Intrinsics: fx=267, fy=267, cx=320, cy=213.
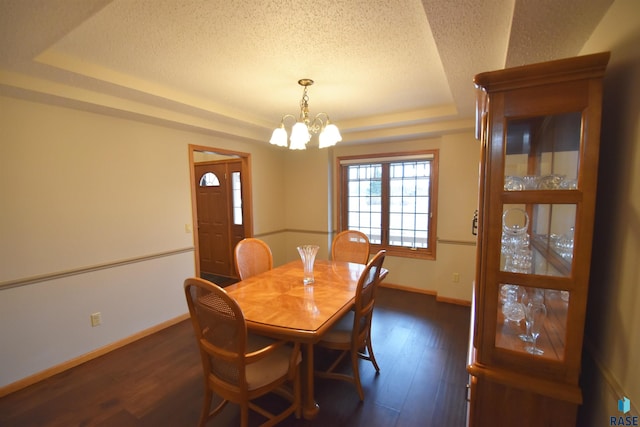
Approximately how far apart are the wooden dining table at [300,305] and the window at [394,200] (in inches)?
71.3

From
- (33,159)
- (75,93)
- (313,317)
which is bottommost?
(313,317)

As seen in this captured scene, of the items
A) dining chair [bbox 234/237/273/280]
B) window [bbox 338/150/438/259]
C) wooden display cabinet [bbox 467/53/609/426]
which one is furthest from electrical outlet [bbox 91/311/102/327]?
window [bbox 338/150/438/259]

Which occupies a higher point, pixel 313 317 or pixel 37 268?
pixel 37 268

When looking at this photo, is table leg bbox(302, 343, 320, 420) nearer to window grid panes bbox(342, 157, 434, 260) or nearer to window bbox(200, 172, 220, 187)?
window grid panes bbox(342, 157, 434, 260)

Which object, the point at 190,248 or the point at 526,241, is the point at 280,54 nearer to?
the point at 526,241

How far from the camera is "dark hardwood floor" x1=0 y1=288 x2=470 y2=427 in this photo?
171 centimetres

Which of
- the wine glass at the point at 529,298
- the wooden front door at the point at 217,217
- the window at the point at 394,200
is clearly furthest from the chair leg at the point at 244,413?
the wooden front door at the point at 217,217

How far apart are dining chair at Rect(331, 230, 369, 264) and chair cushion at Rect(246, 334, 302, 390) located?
4.50 feet

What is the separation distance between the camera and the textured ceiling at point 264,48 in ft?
4.00

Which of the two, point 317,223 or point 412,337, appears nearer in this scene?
point 412,337

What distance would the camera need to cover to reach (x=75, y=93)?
2.03m

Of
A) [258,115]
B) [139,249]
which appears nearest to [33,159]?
[139,249]

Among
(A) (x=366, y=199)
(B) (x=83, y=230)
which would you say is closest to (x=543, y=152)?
(A) (x=366, y=199)

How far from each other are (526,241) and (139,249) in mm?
3201
